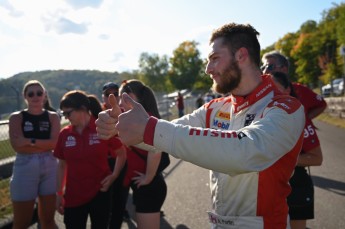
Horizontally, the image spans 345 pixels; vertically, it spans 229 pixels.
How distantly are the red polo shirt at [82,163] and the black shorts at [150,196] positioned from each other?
1.66 ft

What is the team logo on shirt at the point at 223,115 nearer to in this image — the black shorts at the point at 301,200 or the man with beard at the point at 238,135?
the man with beard at the point at 238,135

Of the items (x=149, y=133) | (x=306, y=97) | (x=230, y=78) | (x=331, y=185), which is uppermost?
(x=230, y=78)

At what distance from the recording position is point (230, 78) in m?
2.07

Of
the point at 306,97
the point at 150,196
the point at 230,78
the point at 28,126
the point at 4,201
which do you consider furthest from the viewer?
the point at 4,201

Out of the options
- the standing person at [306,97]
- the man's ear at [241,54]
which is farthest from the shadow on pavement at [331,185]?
the man's ear at [241,54]

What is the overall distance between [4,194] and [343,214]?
233 inches

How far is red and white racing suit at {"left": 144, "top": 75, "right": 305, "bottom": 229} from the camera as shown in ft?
5.01

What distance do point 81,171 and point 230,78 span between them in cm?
257

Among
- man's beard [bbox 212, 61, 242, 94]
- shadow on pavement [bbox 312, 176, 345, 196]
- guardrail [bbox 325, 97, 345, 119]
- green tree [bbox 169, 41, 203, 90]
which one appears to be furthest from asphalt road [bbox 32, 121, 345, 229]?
green tree [bbox 169, 41, 203, 90]

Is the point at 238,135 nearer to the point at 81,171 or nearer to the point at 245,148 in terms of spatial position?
the point at 245,148

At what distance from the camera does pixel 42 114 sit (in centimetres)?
488

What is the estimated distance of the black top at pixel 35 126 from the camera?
15.5 ft

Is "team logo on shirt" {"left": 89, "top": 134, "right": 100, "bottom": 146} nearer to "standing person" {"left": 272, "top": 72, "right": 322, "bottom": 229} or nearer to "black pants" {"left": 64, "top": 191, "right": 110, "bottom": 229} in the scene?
"black pants" {"left": 64, "top": 191, "right": 110, "bottom": 229}

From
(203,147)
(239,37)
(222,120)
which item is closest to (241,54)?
(239,37)
